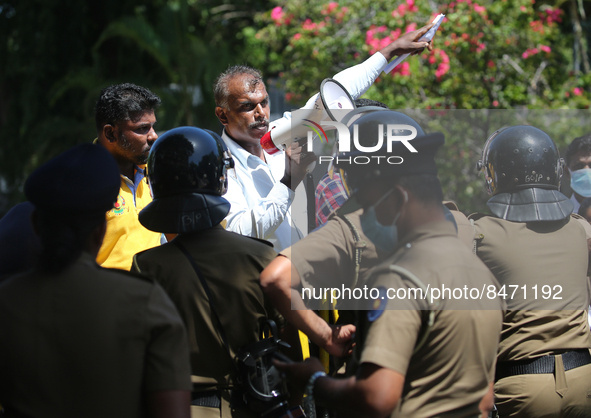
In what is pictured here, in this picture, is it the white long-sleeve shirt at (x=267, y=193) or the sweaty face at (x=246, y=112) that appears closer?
the white long-sleeve shirt at (x=267, y=193)

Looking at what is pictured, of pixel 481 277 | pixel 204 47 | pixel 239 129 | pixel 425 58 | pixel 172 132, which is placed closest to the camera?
pixel 481 277

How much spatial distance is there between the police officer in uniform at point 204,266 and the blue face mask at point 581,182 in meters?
2.19

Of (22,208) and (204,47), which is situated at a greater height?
(204,47)

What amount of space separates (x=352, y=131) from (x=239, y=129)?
64.9 inches

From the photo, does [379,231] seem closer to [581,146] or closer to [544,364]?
[544,364]

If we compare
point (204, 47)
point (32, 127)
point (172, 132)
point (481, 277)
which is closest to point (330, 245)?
point (481, 277)

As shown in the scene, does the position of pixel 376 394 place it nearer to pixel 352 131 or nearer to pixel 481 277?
pixel 481 277

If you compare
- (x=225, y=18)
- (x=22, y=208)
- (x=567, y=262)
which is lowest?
(x=567, y=262)

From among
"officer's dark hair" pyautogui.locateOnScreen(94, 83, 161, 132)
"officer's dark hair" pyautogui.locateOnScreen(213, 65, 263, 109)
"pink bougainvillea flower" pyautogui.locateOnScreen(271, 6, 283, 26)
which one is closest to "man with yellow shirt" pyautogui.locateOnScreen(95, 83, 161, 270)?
"officer's dark hair" pyautogui.locateOnScreen(94, 83, 161, 132)

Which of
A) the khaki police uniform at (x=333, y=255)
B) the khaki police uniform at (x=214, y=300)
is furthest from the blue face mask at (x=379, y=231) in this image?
the khaki police uniform at (x=214, y=300)

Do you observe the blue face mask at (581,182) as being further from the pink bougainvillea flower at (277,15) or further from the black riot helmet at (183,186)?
the pink bougainvillea flower at (277,15)

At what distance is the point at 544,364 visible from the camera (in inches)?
99.2

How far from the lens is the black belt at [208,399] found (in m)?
2.14

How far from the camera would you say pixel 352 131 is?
1.99 m
